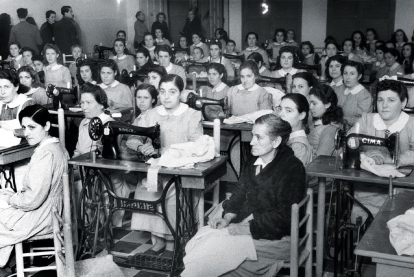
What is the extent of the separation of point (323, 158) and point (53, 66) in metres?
5.17

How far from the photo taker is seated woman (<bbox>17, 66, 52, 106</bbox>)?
6.04 metres

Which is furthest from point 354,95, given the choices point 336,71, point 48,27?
point 48,27

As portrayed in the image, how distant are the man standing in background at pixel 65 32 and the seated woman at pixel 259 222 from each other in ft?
27.9

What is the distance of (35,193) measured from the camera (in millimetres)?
3160

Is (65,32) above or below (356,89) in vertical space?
above

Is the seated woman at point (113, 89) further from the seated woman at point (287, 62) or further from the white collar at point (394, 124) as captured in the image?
the white collar at point (394, 124)

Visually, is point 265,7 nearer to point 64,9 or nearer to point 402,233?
point 64,9

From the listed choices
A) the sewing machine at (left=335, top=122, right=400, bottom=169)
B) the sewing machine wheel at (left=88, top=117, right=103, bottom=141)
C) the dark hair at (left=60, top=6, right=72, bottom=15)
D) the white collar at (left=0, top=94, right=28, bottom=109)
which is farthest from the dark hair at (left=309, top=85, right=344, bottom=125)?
Result: the dark hair at (left=60, top=6, right=72, bottom=15)

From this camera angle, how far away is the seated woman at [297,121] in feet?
11.4

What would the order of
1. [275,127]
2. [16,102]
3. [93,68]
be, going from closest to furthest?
[275,127] → [16,102] → [93,68]

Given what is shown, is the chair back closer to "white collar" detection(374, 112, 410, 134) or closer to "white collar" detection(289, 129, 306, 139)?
"white collar" detection(289, 129, 306, 139)

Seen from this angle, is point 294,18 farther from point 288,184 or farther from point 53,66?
point 288,184

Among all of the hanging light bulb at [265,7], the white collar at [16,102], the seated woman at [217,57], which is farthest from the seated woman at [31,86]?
the hanging light bulb at [265,7]

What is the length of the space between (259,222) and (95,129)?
141 cm
